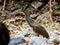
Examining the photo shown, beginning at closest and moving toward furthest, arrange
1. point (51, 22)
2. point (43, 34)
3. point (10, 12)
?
point (43, 34) → point (51, 22) → point (10, 12)

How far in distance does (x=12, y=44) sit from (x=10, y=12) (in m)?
4.48

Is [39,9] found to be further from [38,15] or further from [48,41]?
[48,41]

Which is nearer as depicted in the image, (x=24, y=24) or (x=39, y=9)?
(x=24, y=24)

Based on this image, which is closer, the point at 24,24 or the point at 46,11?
the point at 24,24

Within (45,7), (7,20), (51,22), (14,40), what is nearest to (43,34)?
(14,40)

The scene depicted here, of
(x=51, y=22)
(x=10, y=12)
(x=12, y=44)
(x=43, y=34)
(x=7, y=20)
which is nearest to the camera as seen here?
(x=12, y=44)

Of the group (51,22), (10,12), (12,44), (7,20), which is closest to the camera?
(12,44)

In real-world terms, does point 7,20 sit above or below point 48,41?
below

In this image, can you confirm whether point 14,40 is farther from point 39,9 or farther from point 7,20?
Answer: point 39,9

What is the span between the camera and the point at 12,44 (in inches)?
218

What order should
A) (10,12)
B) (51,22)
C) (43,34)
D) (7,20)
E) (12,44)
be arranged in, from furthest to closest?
(10,12) → (7,20) → (51,22) → (43,34) → (12,44)

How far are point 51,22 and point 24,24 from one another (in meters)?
0.84

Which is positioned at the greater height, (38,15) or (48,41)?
(48,41)

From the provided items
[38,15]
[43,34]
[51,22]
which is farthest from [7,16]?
[43,34]
